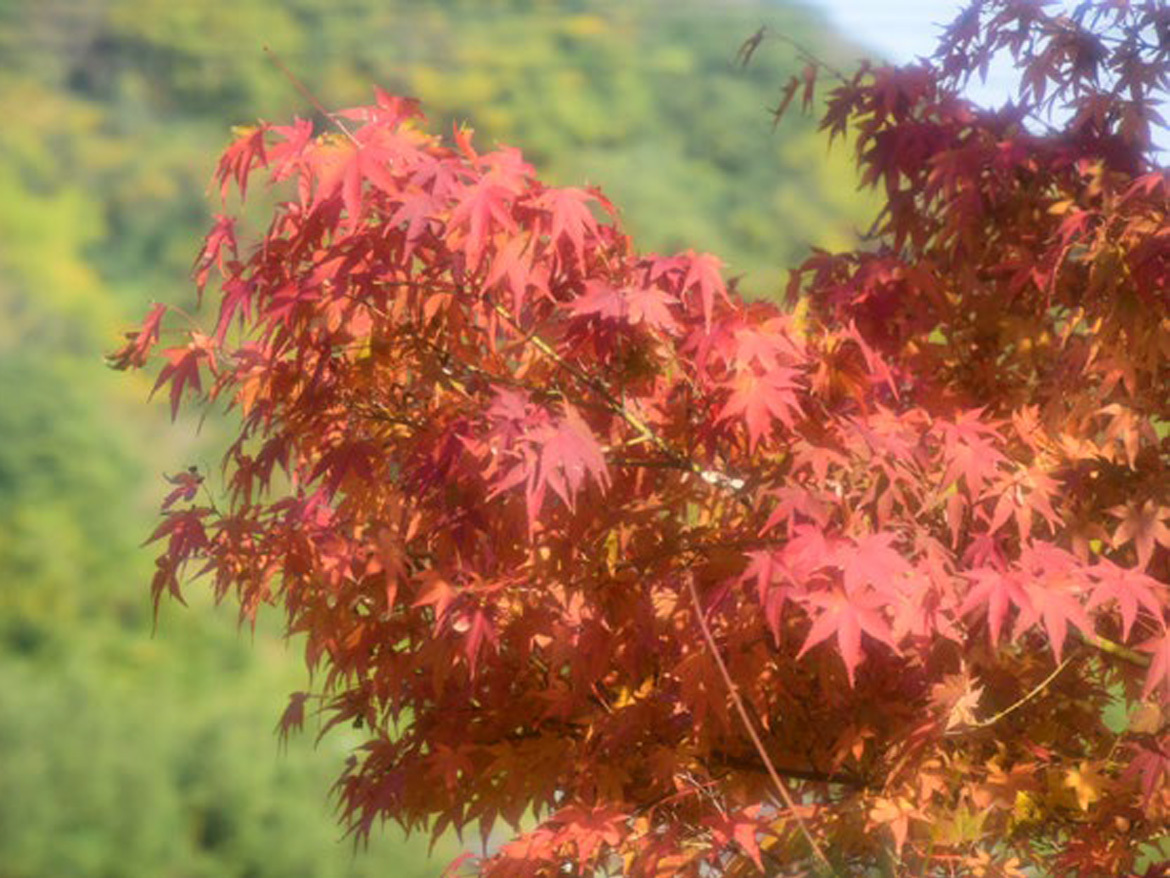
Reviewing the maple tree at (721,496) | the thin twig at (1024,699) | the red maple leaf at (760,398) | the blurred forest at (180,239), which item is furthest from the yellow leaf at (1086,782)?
the blurred forest at (180,239)

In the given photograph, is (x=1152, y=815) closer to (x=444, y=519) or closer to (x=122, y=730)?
(x=444, y=519)

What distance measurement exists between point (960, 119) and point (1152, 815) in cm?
109

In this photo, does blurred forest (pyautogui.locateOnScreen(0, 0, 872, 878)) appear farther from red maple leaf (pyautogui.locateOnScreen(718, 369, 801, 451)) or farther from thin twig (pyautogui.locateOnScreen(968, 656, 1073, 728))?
red maple leaf (pyautogui.locateOnScreen(718, 369, 801, 451))

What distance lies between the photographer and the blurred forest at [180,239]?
8727 millimetres

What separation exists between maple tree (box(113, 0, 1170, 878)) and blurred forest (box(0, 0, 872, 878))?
5.95m

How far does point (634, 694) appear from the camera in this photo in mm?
2205

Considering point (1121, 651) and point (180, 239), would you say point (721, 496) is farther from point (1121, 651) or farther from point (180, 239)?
point (180, 239)

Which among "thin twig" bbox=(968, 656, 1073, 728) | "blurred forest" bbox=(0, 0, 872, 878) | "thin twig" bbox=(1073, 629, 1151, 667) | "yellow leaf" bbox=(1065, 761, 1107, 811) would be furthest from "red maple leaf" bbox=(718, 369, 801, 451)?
"blurred forest" bbox=(0, 0, 872, 878)

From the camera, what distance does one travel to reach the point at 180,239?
20.6 m

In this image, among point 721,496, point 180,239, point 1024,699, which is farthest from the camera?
point 180,239

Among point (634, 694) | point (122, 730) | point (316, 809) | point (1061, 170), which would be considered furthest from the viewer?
point (122, 730)

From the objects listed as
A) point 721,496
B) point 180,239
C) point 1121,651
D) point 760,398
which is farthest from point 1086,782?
point 180,239

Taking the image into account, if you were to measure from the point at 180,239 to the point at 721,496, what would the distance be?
19328 millimetres

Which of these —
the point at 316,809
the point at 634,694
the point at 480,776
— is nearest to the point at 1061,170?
the point at 634,694
